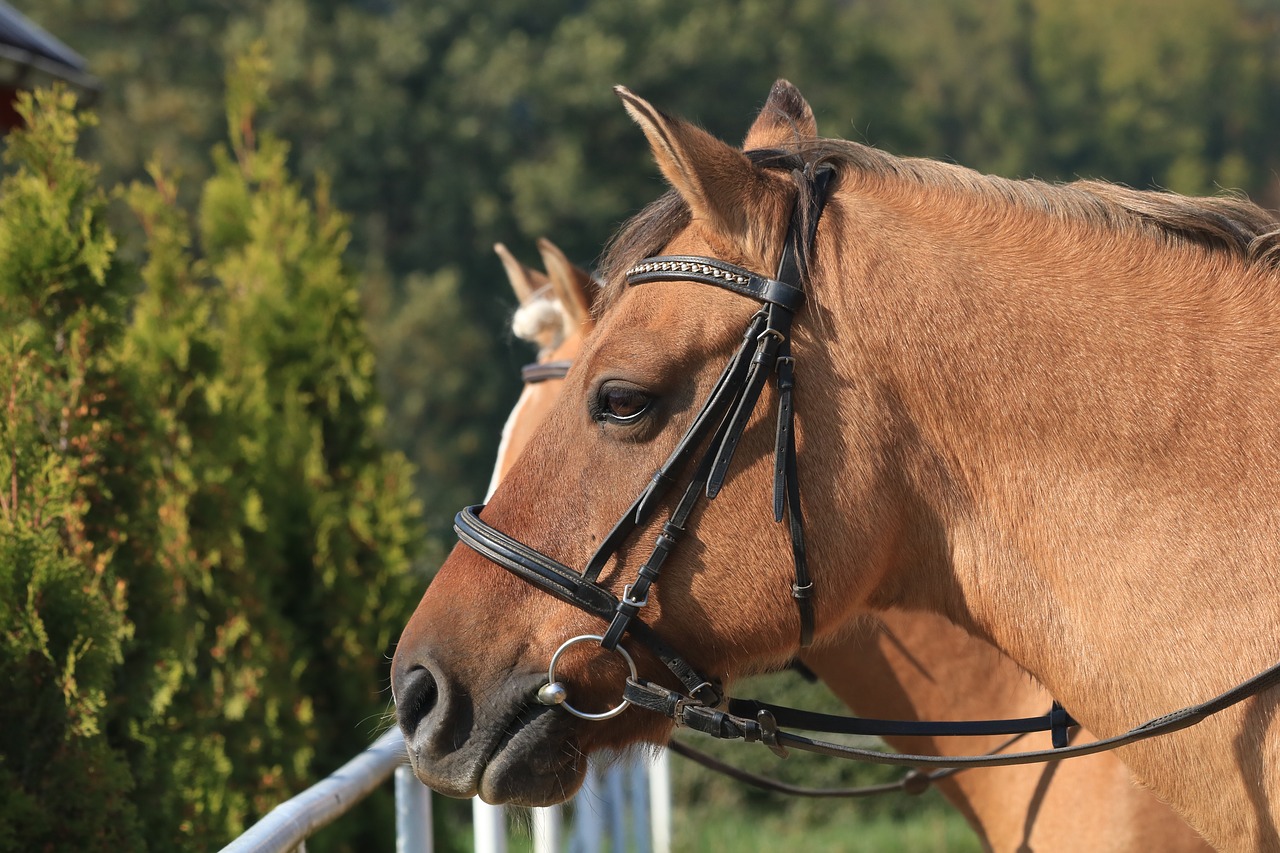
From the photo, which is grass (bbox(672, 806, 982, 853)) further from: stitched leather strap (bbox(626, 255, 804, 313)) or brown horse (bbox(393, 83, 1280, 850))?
stitched leather strap (bbox(626, 255, 804, 313))

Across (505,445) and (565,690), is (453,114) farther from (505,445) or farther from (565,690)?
(565,690)

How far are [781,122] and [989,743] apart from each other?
6.01 ft

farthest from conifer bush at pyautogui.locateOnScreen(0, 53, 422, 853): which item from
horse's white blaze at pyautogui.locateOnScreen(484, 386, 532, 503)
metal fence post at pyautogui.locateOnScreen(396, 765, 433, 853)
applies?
horse's white blaze at pyautogui.locateOnScreen(484, 386, 532, 503)

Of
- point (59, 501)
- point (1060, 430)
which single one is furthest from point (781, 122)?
point (59, 501)

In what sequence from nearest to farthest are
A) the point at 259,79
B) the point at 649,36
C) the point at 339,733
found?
the point at 339,733
the point at 259,79
the point at 649,36

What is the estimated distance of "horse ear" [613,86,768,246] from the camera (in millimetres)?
2186

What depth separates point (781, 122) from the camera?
2.69 metres

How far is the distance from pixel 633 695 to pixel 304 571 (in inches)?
145

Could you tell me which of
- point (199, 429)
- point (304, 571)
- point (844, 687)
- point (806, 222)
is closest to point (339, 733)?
point (304, 571)

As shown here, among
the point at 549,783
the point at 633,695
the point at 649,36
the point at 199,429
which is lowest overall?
the point at 549,783

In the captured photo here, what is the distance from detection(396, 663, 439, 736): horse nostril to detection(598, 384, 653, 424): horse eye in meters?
0.61

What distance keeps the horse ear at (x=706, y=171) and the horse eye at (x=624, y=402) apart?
14.6 inches

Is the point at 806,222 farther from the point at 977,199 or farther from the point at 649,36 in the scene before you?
the point at 649,36

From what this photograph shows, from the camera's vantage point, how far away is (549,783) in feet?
7.38
